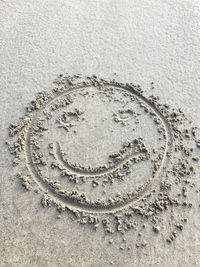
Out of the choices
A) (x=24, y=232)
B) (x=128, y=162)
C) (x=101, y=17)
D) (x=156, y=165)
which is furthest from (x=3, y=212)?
(x=101, y=17)

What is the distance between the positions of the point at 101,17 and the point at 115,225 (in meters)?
1.73

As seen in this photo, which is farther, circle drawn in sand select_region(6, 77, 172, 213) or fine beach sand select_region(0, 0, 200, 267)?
A: circle drawn in sand select_region(6, 77, 172, 213)

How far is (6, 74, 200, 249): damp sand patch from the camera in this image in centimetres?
168

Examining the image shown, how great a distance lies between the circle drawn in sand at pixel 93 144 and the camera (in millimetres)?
1747

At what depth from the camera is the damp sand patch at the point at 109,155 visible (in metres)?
1.68

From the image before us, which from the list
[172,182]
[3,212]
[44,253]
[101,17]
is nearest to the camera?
[44,253]

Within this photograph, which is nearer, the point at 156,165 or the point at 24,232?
the point at 24,232

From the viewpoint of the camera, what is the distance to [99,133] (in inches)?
78.3

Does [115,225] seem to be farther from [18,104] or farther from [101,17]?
[101,17]

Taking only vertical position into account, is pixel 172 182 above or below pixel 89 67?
below

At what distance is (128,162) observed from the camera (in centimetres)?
185

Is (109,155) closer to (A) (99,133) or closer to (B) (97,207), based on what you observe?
(A) (99,133)

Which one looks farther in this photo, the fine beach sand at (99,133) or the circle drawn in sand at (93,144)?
the circle drawn in sand at (93,144)

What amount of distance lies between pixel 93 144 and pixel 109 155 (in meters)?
0.12
